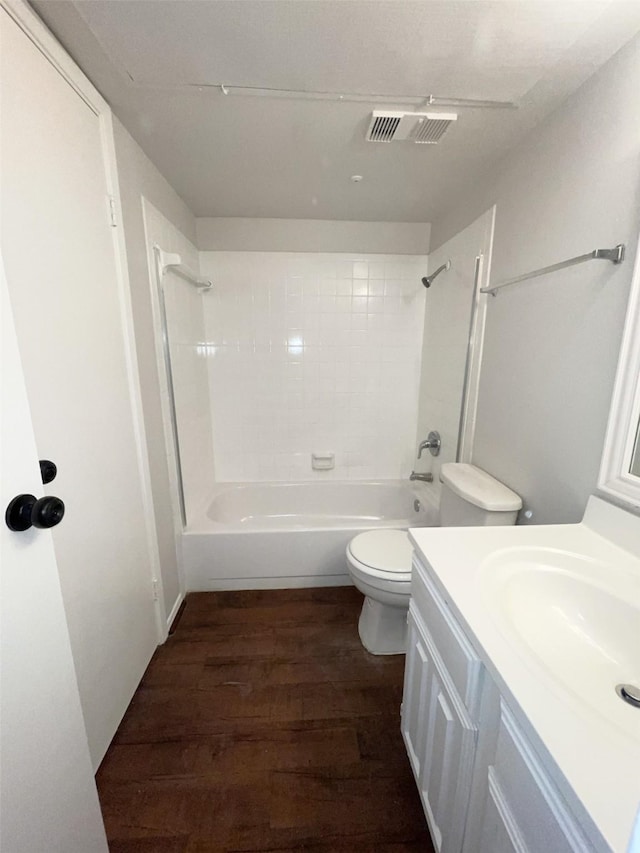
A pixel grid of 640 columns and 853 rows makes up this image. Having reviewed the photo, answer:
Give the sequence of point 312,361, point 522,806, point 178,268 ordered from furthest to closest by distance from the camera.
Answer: point 312,361, point 178,268, point 522,806

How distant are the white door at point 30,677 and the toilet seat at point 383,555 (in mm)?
1076

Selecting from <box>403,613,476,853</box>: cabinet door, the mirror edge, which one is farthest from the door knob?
the mirror edge

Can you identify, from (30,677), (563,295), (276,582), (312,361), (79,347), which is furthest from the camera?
(312,361)

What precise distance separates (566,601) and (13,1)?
1904 mm

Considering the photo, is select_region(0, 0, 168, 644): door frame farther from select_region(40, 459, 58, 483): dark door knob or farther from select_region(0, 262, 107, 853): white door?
select_region(0, 262, 107, 853): white door

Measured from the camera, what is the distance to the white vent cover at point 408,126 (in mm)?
1207

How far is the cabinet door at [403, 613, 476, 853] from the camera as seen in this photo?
2.50 feet

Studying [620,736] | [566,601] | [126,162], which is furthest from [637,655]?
[126,162]

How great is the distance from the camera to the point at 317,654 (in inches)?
63.5

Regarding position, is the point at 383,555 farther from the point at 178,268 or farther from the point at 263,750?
the point at 178,268

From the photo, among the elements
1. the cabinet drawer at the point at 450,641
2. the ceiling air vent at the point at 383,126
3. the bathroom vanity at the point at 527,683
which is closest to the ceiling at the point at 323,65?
the ceiling air vent at the point at 383,126

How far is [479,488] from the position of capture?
4.71 ft

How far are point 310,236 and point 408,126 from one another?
121cm

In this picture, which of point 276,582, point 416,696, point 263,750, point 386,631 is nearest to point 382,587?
point 386,631
